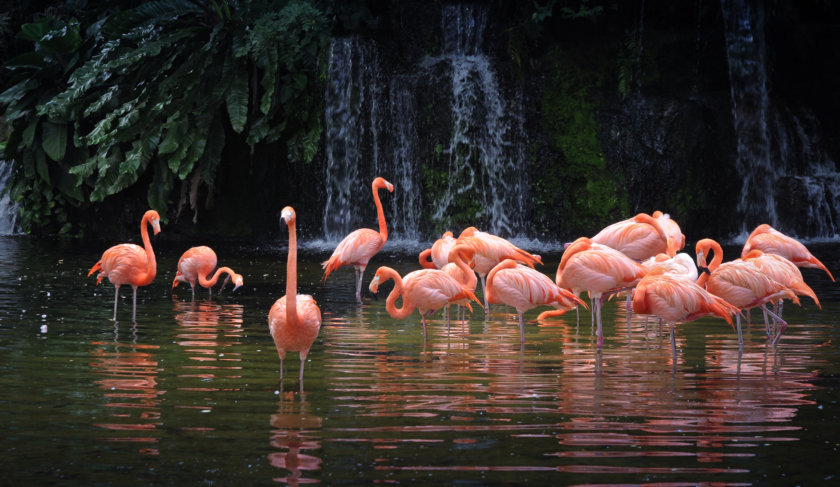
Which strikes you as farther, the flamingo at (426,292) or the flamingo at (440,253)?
the flamingo at (440,253)

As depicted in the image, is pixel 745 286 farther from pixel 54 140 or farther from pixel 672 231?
pixel 54 140

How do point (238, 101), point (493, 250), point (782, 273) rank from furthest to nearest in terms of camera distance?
point (238, 101) → point (493, 250) → point (782, 273)

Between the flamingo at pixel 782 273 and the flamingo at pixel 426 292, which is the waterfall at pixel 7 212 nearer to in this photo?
the flamingo at pixel 426 292

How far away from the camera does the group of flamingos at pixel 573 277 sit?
5.93 meters

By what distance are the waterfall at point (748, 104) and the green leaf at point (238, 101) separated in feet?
23.2

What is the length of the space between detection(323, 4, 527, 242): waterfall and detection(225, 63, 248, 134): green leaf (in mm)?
1627

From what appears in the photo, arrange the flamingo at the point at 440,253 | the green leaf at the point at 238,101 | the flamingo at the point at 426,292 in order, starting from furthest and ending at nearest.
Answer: the green leaf at the point at 238,101
the flamingo at the point at 440,253
the flamingo at the point at 426,292

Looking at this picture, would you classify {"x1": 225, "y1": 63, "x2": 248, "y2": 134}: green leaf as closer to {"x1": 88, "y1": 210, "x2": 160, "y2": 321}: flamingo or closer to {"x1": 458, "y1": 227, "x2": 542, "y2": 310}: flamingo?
{"x1": 88, "y1": 210, "x2": 160, "y2": 321}: flamingo

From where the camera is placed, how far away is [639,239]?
817 centimetres

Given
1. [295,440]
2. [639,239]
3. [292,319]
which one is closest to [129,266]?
[292,319]

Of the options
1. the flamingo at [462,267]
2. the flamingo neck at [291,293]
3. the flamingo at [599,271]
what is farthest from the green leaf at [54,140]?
the flamingo neck at [291,293]

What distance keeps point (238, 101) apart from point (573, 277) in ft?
27.7

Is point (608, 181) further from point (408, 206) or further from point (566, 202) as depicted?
point (408, 206)

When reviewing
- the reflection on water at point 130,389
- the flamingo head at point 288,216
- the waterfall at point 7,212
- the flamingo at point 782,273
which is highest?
the waterfall at point 7,212
